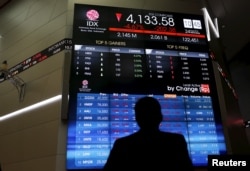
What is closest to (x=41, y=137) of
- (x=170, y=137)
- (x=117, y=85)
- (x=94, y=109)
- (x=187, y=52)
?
(x=94, y=109)

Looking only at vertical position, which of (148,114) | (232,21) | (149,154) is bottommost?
(149,154)

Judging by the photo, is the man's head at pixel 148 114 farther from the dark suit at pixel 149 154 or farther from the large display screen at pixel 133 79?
the large display screen at pixel 133 79

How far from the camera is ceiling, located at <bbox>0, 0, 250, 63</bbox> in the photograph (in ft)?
15.9

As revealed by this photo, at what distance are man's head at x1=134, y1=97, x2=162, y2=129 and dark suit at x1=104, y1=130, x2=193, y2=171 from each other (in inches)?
1.4

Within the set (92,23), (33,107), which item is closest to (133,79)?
(92,23)

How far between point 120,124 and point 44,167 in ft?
2.75

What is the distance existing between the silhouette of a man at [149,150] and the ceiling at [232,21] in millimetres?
2692

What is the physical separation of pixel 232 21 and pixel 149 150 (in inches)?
184

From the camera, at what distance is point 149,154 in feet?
4.36

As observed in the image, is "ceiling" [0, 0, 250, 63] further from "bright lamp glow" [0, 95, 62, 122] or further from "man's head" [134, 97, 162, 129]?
"man's head" [134, 97, 162, 129]

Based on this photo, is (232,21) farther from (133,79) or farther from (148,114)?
(148,114)

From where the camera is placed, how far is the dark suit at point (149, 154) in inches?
51.6

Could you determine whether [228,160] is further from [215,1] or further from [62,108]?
[215,1]

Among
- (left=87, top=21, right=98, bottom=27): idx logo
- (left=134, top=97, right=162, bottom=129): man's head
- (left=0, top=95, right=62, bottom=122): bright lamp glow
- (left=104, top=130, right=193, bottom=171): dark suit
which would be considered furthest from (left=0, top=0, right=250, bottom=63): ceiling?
(left=104, top=130, right=193, bottom=171): dark suit
